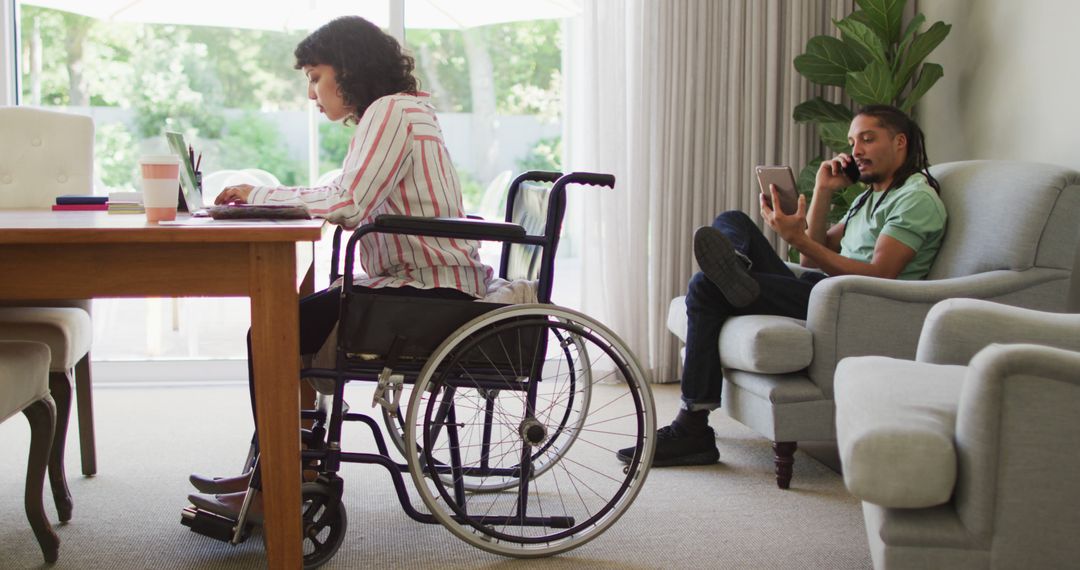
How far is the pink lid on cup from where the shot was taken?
1.73m

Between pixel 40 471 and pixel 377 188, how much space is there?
2.80 feet

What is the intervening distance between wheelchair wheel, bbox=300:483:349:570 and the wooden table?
6.3 inches

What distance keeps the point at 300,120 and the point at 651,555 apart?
2.49m

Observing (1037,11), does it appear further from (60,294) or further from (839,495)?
(60,294)

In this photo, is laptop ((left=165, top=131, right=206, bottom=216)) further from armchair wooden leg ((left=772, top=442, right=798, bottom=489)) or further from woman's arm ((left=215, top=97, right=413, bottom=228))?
armchair wooden leg ((left=772, top=442, right=798, bottom=489))

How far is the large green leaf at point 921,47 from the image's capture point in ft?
10.4

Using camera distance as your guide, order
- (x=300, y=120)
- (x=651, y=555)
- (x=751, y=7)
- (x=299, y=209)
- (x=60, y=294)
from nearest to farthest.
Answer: (x=60, y=294)
(x=299, y=209)
(x=651, y=555)
(x=751, y=7)
(x=300, y=120)

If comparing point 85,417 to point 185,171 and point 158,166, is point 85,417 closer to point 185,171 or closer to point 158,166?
point 185,171

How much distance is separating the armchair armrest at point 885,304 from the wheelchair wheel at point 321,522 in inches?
47.3

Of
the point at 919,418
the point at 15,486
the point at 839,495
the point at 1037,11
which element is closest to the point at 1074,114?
the point at 1037,11

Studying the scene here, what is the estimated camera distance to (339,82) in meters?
2.14

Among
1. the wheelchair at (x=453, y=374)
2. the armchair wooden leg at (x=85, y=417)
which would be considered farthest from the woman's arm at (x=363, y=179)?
the armchair wooden leg at (x=85, y=417)

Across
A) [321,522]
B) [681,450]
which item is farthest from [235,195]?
[681,450]

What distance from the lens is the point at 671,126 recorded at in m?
3.69
